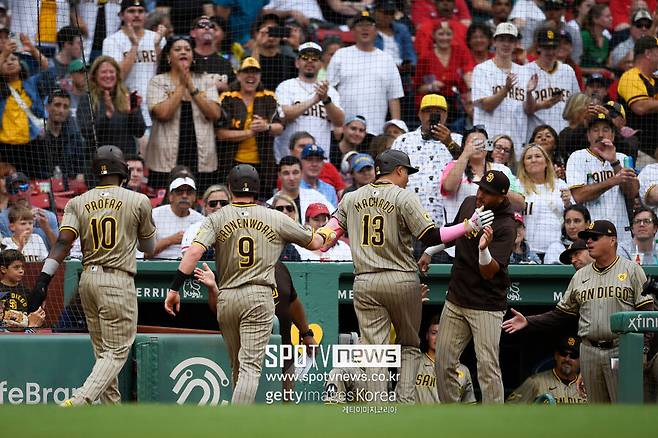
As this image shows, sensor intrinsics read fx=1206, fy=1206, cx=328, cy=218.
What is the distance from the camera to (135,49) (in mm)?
12891

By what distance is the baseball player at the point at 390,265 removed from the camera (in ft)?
28.8

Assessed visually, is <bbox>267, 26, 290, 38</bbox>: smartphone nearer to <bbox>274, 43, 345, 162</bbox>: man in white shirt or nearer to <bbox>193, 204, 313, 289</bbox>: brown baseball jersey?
<bbox>274, 43, 345, 162</bbox>: man in white shirt

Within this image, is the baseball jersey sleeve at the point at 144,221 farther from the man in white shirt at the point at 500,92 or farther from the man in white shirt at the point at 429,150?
the man in white shirt at the point at 500,92

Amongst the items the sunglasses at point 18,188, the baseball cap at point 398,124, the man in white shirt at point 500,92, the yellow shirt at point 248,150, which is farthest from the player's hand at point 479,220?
the sunglasses at point 18,188

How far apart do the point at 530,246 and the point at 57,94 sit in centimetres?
509

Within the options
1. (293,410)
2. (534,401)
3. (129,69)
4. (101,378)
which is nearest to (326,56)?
(129,69)

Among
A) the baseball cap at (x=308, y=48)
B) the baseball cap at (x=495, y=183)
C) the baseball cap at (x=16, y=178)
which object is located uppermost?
the baseball cap at (x=308, y=48)

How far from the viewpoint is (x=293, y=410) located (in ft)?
23.2

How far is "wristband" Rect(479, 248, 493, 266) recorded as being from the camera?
857cm

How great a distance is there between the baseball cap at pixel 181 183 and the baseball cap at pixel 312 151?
3.96 feet

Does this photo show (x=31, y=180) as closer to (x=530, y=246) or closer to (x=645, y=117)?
(x=530, y=246)

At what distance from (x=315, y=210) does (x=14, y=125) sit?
3.69 metres

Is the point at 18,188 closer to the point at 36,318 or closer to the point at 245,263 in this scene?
the point at 36,318

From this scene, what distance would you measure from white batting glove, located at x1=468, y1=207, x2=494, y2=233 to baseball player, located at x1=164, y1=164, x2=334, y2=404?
1.11 metres
